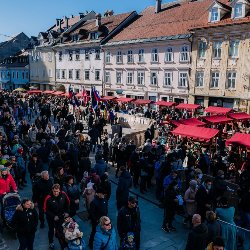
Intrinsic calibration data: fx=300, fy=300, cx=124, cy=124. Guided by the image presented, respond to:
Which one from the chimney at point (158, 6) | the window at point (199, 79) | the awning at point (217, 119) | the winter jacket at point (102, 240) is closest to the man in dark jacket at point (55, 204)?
the winter jacket at point (102, 240)

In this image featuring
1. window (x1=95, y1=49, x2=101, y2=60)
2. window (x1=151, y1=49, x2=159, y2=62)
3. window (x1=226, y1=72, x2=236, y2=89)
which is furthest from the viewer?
window (x1=95, y1=49, x2=101, y2=60)

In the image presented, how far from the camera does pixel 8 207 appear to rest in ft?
26.1

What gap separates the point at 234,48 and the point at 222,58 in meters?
1.46

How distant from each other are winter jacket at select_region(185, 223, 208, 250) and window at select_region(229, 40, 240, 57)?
25311 mm

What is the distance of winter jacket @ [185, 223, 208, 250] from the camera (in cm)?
610

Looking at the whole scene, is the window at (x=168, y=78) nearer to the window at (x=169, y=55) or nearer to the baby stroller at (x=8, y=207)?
the window at (x=169, y=55)

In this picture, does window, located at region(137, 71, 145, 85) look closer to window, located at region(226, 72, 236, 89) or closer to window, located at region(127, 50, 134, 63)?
window, located at region(127, 50, 134, 63)

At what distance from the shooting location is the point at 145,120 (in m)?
26.1

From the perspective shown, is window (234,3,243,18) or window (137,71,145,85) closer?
window (234,3,243,18)

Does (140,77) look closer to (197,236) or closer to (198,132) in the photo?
(198,132)

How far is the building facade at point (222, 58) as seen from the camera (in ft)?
90.4

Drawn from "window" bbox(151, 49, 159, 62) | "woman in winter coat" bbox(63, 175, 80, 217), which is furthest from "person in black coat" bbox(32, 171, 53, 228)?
"window" bbox(151, 49, 159, 62)

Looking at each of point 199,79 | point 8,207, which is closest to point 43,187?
point 8,207

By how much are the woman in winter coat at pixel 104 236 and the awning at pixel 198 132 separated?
9296mm
